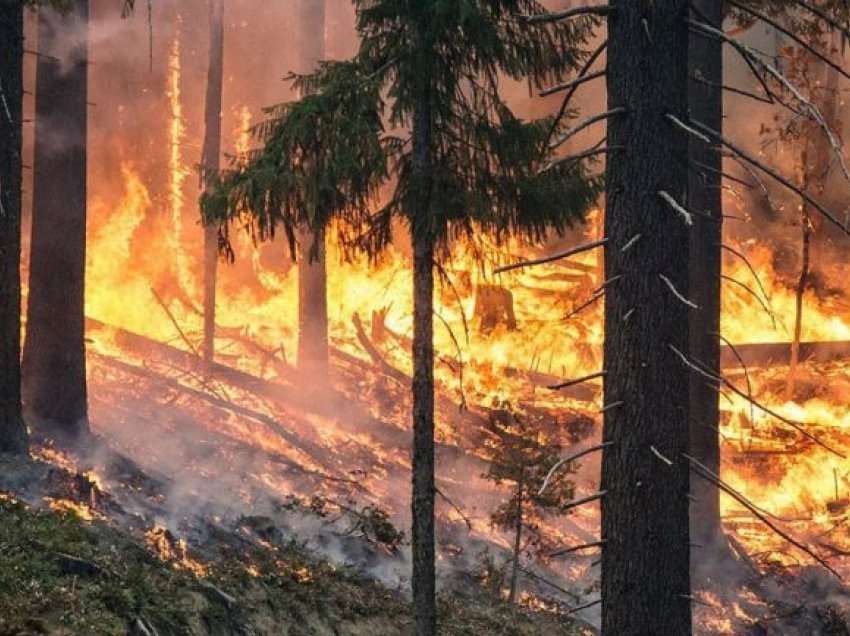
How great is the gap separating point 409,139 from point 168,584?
4213 millimetres

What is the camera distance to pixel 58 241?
38.0ft

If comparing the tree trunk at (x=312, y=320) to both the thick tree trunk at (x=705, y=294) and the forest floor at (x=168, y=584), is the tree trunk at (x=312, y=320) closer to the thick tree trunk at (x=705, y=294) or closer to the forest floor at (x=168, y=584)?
the forest floor at (x=168, y=584)

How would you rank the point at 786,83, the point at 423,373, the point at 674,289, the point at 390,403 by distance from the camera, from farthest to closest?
the point at 390,403
the point at 423,373
the point at 674,289
the point at 786,83

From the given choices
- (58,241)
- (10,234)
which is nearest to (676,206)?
(10,234)

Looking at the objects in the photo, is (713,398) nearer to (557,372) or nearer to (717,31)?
(557,372)

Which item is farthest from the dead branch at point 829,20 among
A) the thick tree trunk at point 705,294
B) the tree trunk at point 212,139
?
the tree trunk at point 212,139

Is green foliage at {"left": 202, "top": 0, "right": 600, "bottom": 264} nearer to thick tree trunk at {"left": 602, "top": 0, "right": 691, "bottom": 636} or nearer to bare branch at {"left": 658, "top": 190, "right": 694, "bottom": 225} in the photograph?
thick tree trunk at {"left": 602, "top": 0, "right": 691, "bottom": 636}

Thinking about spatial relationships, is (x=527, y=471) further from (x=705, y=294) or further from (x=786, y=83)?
(x=786, y=83)

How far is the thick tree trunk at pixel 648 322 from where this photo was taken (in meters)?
5.22

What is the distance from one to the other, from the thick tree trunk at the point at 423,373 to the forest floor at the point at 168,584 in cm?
89

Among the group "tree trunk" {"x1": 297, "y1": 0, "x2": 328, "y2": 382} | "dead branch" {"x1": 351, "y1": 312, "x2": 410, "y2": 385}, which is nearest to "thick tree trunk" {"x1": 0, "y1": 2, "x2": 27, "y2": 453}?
"tree trunk" {"x1": 297, "y1": 0, "x2": 328, "y2": 382}

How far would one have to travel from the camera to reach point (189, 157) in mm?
23984

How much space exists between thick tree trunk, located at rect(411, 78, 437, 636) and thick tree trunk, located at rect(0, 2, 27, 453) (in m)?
4.30

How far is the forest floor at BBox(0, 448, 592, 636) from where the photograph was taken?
621 centimetres
